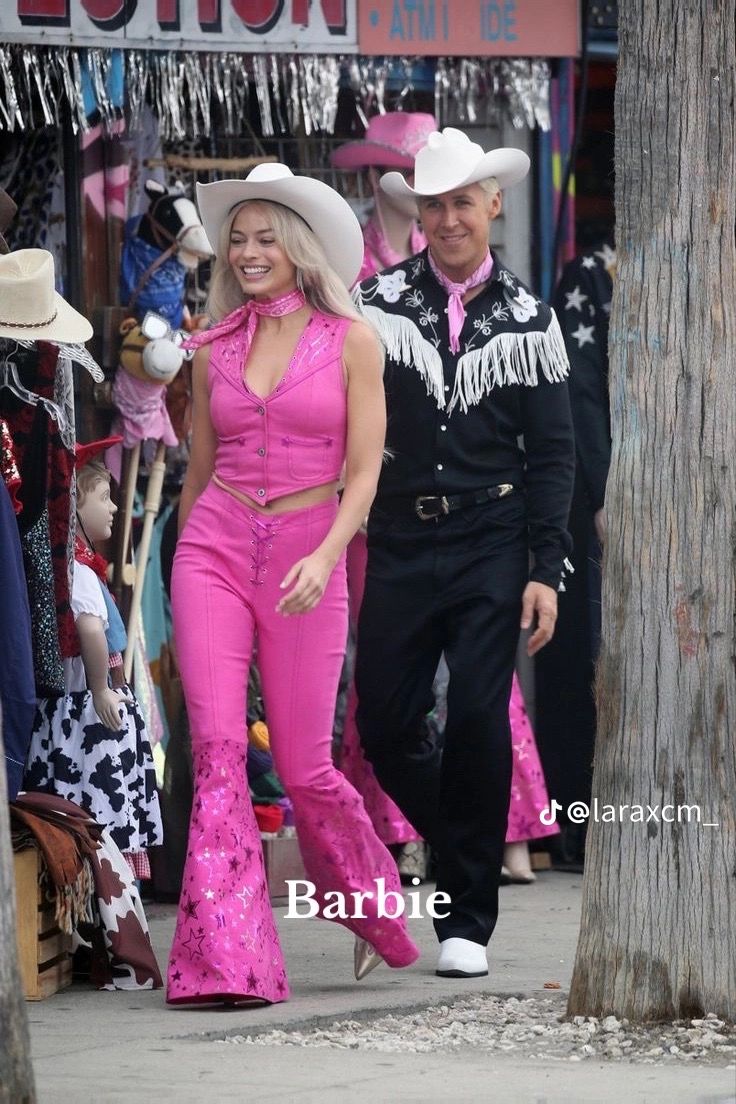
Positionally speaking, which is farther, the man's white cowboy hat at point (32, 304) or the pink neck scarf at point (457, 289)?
the pink neck scarf at point (457, 289)

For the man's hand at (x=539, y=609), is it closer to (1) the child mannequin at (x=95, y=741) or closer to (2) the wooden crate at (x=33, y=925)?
(1) the child mannequin at (x=95, y=741)

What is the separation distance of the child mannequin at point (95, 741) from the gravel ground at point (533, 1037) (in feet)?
3.88

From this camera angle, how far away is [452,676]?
591 cm

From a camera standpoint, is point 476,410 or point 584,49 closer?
point 476,410

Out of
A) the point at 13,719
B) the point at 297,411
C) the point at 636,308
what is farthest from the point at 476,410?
the point at 13,719

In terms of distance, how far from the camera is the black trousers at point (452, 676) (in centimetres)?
588

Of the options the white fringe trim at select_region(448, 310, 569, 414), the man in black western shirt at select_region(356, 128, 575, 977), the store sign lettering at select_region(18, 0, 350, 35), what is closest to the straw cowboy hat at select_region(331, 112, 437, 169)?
the store sign lettering at select_region(18, 0, 350, 35)

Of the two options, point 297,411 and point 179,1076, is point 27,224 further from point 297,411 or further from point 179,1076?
point 179,1076

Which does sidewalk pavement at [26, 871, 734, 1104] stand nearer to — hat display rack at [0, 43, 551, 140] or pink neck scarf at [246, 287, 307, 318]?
pink neck scarf at [246, 287, 307, 318]

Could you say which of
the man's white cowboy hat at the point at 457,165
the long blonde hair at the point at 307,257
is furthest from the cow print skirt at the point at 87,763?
the man's white cowboy hat at the point at 457,165

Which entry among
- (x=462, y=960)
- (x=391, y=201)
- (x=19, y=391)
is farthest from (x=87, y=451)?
(x=391, y=201)

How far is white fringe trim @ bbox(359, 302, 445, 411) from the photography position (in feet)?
19.8

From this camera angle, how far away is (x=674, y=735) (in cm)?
489

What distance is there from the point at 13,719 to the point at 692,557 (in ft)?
5.62
